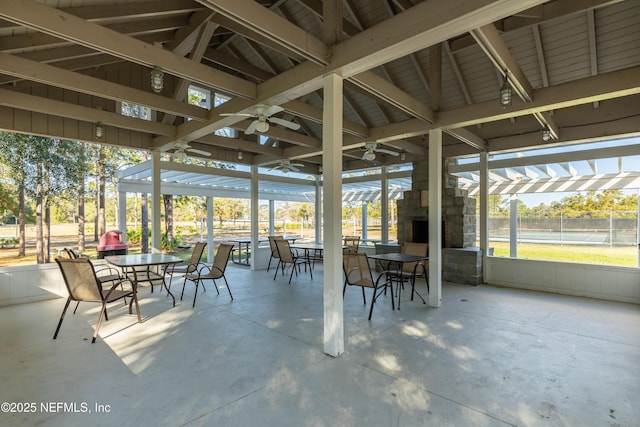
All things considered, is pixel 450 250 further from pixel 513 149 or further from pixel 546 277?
pixel 513 149

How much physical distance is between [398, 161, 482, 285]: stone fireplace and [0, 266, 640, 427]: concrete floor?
1876mm

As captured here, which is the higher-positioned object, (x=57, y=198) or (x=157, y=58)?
(x=157, y=58)

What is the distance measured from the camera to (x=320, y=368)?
276 cm

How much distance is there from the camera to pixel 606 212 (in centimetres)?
745

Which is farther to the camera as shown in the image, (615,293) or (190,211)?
(190,211)

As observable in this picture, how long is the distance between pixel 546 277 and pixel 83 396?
708 cm

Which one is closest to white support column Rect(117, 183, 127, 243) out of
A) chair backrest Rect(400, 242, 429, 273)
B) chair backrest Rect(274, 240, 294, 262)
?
chair backrest Rect(274, 240, 294, 262)

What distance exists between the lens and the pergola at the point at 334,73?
272 centimetres

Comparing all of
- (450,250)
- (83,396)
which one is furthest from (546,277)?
(83,396)

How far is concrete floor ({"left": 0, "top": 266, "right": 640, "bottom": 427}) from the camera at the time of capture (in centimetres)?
213

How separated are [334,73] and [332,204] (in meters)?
1.33

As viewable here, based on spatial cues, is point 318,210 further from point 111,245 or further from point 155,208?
point 111,245

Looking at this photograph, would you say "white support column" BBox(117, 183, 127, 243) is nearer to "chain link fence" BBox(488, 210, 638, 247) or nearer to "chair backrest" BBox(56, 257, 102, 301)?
"chair backrest" BBox(56, 257, 102, 301)

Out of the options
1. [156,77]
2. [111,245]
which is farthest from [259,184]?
[156,77]
